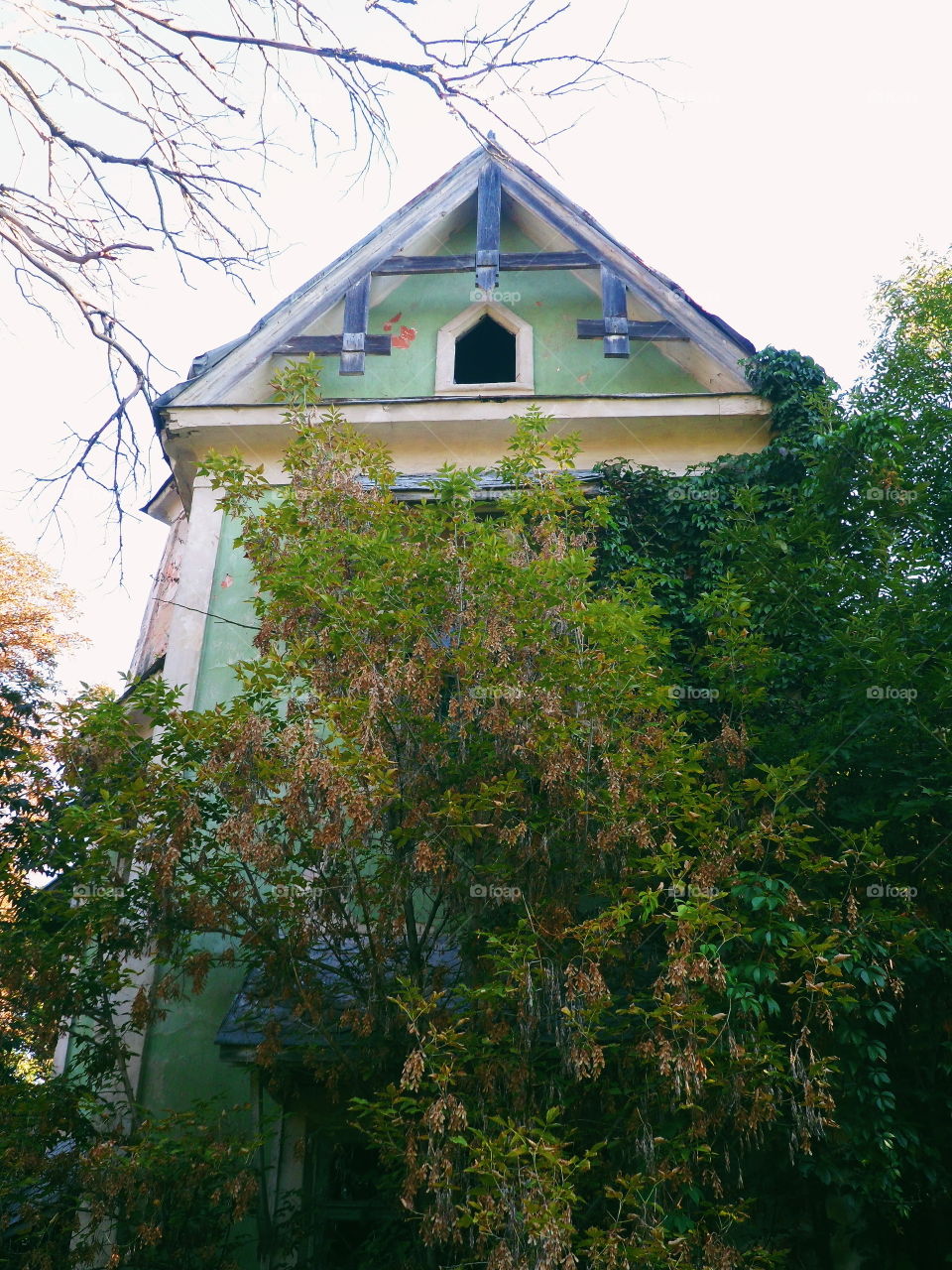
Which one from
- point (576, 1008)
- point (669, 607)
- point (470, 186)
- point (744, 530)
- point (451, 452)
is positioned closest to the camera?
point (576, 1008)

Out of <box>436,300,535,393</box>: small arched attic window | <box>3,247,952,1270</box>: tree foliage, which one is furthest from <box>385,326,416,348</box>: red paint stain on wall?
<box>3,247,952,1270</box>: tree foliage

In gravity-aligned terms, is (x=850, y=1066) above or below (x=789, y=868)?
below

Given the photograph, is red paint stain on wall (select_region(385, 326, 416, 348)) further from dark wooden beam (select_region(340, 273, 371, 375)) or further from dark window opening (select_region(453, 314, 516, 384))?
dark window opening (select_region(453, 314, 516, 384))

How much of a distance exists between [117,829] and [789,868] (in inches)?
150

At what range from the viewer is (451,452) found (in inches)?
409

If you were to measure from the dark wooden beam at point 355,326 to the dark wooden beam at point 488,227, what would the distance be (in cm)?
112

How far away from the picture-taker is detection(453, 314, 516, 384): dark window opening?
12000 mm

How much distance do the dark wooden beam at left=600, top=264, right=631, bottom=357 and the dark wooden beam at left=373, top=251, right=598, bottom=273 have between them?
0.28m

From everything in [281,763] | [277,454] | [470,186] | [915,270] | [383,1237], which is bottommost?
[383,1237]

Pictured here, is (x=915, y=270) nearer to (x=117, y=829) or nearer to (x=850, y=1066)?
(x=850, y=1066)

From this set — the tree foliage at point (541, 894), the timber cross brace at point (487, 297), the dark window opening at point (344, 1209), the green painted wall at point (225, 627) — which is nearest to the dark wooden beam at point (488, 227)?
the timber cross brace at point (487, 297)

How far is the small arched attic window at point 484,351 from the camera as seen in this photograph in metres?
10.7

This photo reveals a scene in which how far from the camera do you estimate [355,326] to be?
10.7 meters

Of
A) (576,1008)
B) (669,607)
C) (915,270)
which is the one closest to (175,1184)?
(576,1008)
